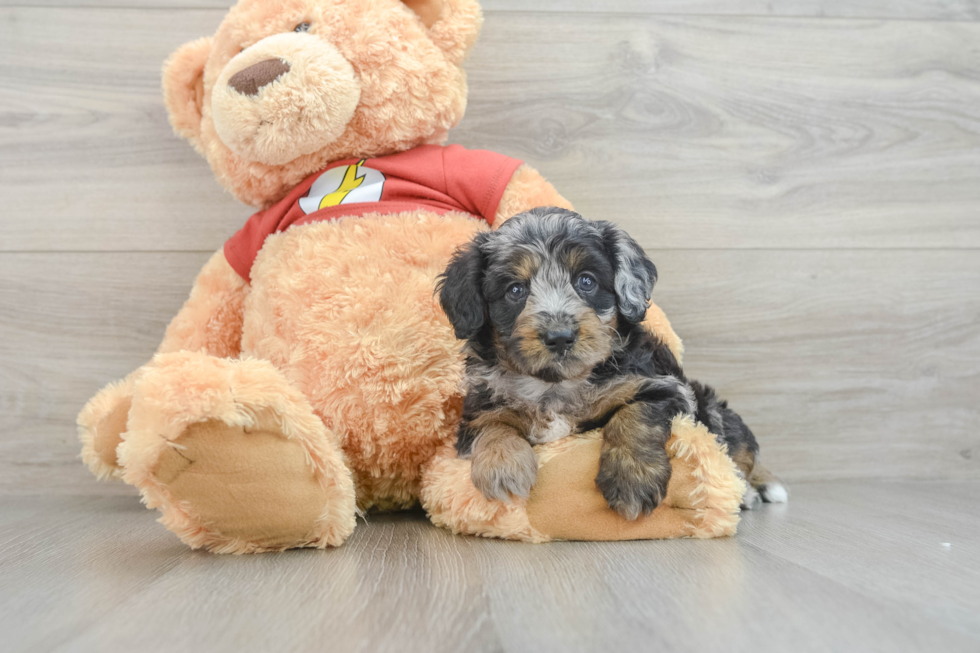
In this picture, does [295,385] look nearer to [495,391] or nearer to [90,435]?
[495,391]

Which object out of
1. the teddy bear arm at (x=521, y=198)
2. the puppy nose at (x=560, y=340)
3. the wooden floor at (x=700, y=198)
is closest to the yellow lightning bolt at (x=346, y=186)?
the teddy bear arm at (x=521, y=198)

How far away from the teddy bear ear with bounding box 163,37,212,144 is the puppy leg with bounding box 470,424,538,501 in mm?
1296

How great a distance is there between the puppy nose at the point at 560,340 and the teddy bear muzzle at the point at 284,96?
813 mm

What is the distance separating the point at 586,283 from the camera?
5.28ft

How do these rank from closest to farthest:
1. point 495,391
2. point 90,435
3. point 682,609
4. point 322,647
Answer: point 322,647
point 682,609
point 495,391
point 90,435

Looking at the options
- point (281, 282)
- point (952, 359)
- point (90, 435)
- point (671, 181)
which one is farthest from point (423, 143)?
point (952, 359)

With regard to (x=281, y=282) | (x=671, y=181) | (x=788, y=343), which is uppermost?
(x=671, y=181)

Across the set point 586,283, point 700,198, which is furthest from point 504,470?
point 700,198

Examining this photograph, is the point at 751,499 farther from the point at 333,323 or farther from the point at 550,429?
the point at 333,323

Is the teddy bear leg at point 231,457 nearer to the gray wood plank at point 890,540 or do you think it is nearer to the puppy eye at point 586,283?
the puppy eye at point 586,283

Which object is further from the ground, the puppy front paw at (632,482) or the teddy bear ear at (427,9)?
the teddy bear ear at (427,9)

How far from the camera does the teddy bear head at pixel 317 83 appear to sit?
1.75 meters

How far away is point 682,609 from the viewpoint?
1095mm

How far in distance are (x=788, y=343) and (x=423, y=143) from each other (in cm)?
141
